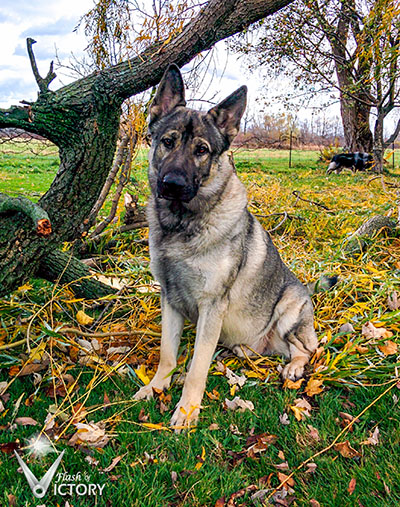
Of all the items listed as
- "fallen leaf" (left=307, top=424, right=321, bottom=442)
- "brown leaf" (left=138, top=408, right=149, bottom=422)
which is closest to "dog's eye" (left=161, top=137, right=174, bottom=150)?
"brown leaf" (left=138, top=408, right=149, bottom=422)

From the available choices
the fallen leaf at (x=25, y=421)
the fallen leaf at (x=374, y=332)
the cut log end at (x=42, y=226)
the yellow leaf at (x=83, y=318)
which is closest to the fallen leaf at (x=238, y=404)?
the fallen leaf at (x=25, y=421)

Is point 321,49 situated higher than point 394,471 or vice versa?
point 321,49

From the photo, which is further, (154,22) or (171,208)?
(154,22)

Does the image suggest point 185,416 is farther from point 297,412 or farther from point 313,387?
point 313,387

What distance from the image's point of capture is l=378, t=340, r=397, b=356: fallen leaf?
3168mm

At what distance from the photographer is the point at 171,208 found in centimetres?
283

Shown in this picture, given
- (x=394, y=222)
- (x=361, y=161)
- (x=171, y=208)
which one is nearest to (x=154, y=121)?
(x=171, y=208)

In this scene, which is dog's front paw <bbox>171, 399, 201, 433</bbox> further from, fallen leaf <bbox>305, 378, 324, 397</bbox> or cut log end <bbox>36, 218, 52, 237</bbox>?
cut log end <bbox>36, 218, 52, 237</bbox>

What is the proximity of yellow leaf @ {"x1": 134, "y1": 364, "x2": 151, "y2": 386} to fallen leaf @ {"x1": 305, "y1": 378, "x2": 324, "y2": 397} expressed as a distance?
1163 mm

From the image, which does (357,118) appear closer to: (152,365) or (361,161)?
(361,161)

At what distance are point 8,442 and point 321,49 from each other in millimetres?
17236

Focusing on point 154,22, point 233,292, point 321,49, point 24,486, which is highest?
point 321,49

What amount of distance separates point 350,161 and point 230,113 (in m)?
15.9

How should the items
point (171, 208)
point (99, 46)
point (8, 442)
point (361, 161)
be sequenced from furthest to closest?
point (361, 161)
point (99, 46)
point (171, 208)
point (8, 442)
